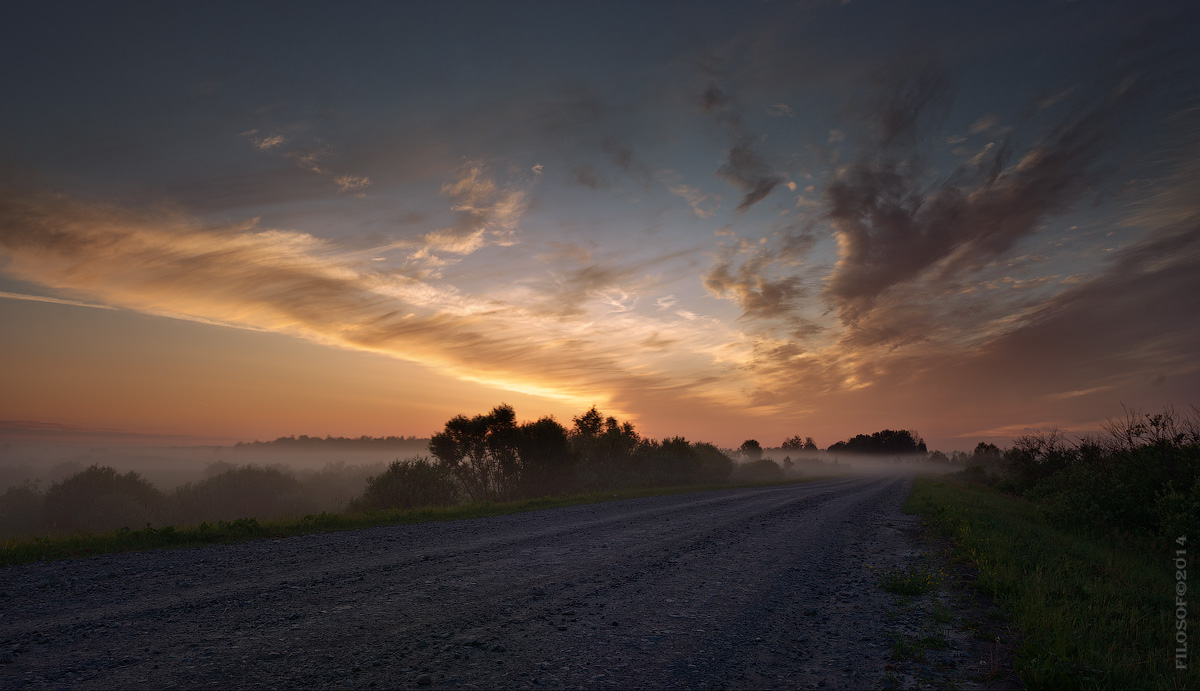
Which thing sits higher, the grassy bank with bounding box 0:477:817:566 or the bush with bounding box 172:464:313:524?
the grassy bank with bounding box 0:477:817:566

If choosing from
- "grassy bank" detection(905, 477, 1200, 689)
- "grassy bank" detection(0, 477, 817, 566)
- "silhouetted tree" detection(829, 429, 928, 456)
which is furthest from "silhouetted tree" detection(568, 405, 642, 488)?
"silhouetted tree" detection(829, 429, 928, 456)

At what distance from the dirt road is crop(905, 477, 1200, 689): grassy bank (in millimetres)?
1575

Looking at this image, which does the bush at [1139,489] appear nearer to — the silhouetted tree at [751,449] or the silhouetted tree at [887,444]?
the silhouetted tree at [751,449]

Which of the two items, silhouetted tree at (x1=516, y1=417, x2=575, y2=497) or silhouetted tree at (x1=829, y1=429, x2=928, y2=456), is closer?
silhouetted tree at (x1=516, y1=417, x2=575, y2=497)

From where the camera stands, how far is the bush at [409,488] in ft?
83.5

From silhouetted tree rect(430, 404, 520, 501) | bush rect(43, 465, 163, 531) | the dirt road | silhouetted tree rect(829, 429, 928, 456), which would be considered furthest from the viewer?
silhouetted tree rect(829, 429, 928, 456)

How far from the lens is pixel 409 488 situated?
26.1 meters

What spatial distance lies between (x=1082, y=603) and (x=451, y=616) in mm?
9021

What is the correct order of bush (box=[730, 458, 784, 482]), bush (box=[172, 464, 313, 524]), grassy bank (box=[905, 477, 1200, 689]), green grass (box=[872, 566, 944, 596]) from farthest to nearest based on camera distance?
bush (box=[730, 458, 784, 482])
bush (box=[172, 464, 313, 524])
green grass (box=[872, 566, 944, 596])
grassy bank (box=[905, 477, 1200, 689])

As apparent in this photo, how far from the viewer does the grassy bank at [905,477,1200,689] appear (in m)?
4.93

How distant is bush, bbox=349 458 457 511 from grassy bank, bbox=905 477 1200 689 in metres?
22.6

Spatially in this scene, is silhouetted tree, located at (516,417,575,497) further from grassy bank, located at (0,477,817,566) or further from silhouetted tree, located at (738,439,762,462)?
silhouetted tree, located at (738,439,762,462)

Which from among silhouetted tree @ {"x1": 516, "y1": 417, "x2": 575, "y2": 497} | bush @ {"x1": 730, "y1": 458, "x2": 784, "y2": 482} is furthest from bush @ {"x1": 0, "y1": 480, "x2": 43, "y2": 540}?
bush @ {"x1": 730, "y1": 458, "x2": 784, "y2": 482}

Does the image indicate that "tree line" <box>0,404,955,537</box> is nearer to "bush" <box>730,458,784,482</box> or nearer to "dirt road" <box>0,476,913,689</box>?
"dirt road" <box>0,476,913,689</box>
